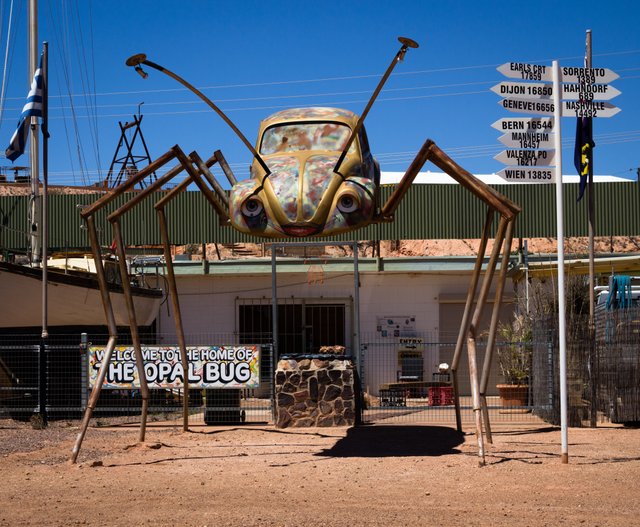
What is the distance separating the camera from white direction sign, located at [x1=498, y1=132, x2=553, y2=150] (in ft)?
38.8

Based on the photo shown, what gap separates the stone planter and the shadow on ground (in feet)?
13.7

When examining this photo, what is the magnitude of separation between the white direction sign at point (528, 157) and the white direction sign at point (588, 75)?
141cm

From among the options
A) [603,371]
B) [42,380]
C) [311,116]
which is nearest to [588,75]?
[311,116]

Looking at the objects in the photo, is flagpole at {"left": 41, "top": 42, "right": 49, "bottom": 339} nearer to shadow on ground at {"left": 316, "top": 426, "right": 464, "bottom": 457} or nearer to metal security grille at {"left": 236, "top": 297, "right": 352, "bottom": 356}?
shadow on ground at {"left": 316, "top": 426, "right": 464, "bottom": 457}

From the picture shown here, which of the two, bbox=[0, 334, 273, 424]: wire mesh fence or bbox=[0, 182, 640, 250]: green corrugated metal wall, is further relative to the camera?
bbox=[0, 182, 640, 250]: green corrugated metal wall

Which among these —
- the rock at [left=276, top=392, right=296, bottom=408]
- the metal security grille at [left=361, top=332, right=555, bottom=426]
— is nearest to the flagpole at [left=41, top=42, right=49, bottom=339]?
the rock at [left=276, top=392, right=296, bottom=408]

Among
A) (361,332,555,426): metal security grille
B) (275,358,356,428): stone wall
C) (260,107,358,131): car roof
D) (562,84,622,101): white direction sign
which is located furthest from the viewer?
(361,332,555,426): metal security grille

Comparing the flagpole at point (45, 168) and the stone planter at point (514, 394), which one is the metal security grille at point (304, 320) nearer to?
the stone planter at point (514, 394)

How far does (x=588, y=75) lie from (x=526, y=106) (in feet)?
5.05

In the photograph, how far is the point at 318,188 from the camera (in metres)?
11.5

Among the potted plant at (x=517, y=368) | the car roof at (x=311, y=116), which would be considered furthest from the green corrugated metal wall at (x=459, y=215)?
the car roof at (x=311, y=116)

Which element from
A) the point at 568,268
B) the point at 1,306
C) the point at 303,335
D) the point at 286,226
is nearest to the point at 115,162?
the point at 303,335

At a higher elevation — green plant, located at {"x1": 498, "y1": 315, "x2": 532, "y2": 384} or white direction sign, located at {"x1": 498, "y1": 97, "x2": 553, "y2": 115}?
white direction sign, located at {"x1": 498, "y1": 97, "x2": 553, "y2": 115}

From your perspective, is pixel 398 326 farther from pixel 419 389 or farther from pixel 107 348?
pixel 107 348
